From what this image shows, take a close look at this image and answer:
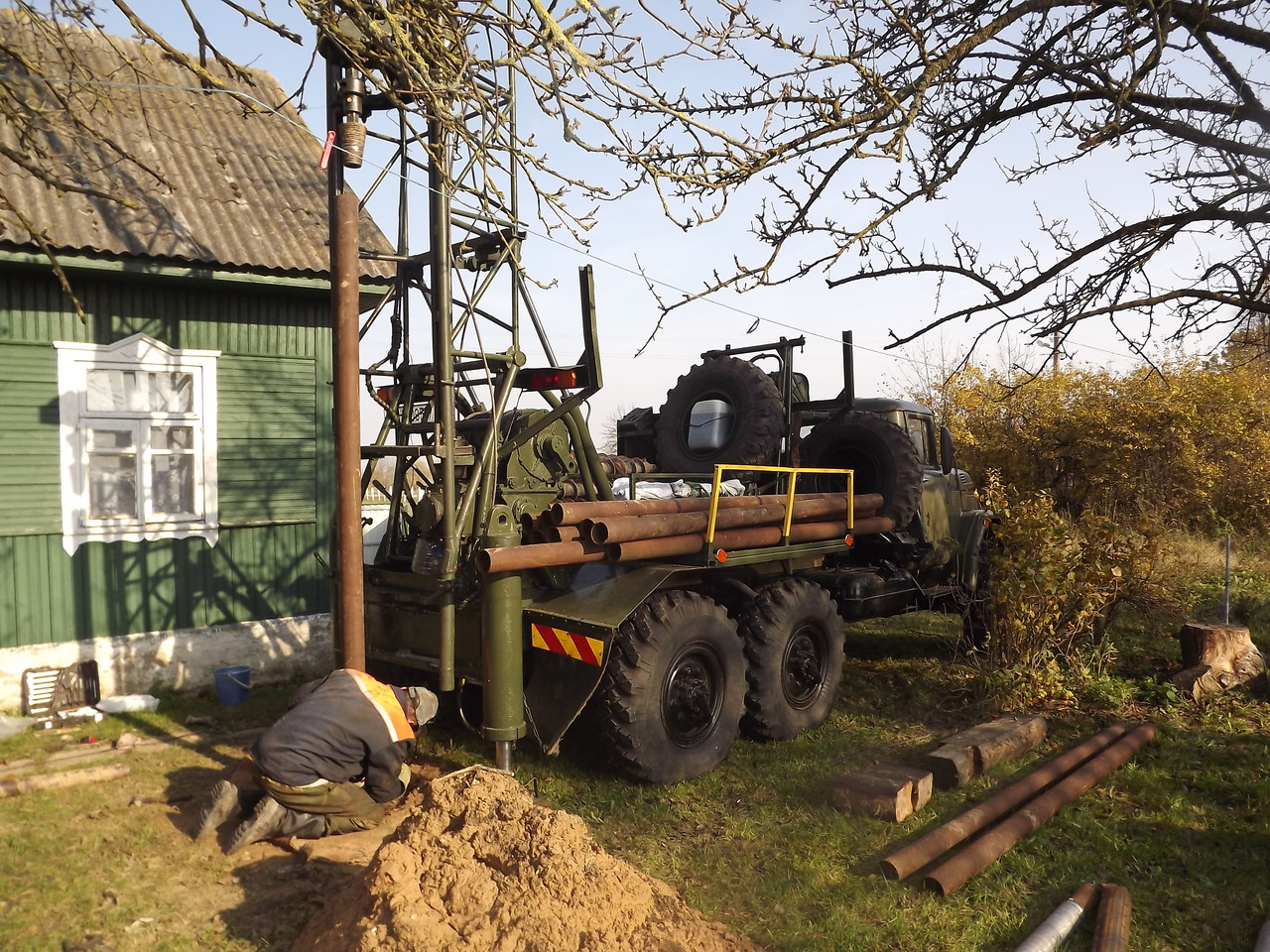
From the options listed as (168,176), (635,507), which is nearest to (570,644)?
(635,507)

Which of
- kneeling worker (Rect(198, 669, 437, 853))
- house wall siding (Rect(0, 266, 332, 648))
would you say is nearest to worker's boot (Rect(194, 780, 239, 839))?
kneeling worker (Rect(198, 669, 437, 853))

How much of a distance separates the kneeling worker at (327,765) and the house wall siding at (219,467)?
10.8 ft

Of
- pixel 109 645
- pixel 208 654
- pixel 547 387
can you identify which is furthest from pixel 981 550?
pixel 109 645

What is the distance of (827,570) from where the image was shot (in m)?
7.64

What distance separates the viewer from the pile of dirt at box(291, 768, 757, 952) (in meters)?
3.27

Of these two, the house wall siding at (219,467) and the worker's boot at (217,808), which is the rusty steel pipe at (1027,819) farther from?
the house wall siding at (219,467)

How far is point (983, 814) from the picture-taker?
4.77 metres

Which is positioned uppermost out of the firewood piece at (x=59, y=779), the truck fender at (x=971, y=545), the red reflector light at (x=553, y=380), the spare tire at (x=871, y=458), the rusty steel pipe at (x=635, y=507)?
the red reflector light at (x=553, y=380)

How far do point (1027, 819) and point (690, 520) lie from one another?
101 inches

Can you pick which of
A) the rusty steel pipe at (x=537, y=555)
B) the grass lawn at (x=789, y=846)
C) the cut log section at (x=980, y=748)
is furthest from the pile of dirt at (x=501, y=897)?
the cut log section at (x=980, y=748)

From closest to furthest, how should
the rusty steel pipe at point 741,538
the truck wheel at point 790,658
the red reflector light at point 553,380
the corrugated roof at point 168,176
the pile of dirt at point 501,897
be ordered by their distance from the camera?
1. the pile of dirt at point 501,897
2. the rusty steel pipe at point 741,538
3. the red reflector light at point 553,380
4. the truck wheel at point 790,658
5. the corrugated roof at point 168,176

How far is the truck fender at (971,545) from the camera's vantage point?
28.2ft

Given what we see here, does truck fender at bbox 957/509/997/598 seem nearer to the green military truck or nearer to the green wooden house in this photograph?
the green military truck

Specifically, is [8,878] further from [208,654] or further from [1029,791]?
[1029,791]
